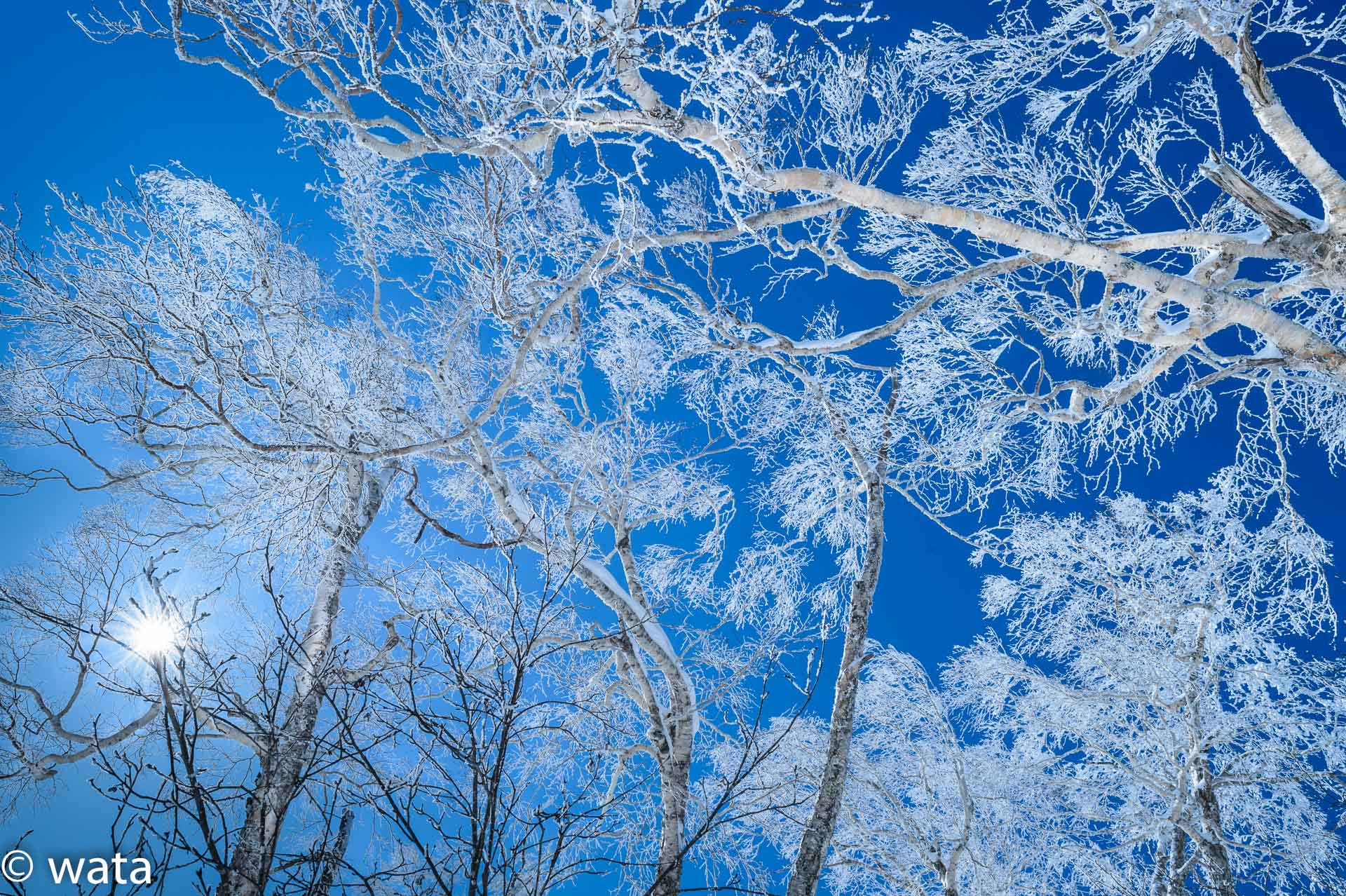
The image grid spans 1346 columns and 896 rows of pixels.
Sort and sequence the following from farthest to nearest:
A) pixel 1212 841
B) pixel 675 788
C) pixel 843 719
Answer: pixel 675 788
pixel 1212 841
pixel 843 719

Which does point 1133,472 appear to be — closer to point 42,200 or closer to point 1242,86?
point 1242,86

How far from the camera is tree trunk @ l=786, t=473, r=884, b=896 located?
17.6 ft

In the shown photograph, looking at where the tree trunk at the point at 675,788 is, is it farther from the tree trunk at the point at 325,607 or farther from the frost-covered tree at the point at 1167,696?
the frost-covered tree at the point at 1167,696

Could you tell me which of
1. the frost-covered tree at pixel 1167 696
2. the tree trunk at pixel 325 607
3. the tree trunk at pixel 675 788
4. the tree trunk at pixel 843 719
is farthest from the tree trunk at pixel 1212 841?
the tree trunk at pixel 325 607

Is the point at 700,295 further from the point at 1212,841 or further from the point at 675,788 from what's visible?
the point at 1212,841

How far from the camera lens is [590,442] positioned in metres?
6.89

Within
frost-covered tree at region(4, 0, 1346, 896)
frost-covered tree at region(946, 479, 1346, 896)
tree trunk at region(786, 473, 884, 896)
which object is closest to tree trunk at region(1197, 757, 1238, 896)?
frost-covered tree at region(946, 479, 1346, 896)

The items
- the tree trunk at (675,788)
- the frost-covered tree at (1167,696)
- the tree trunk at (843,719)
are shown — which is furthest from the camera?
the frost-covered tree at (1167,696)

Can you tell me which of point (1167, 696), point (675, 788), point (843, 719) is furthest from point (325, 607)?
point (1167, 696)

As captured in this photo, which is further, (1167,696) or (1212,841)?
(1167,696)

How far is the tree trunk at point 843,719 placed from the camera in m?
5.36

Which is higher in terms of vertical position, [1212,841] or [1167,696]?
[1167,696]

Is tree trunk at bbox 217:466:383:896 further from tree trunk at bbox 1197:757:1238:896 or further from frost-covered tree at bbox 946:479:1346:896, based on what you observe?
tree trunk at bbox 1197:757:1238:896

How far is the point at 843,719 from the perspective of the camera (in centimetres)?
588
